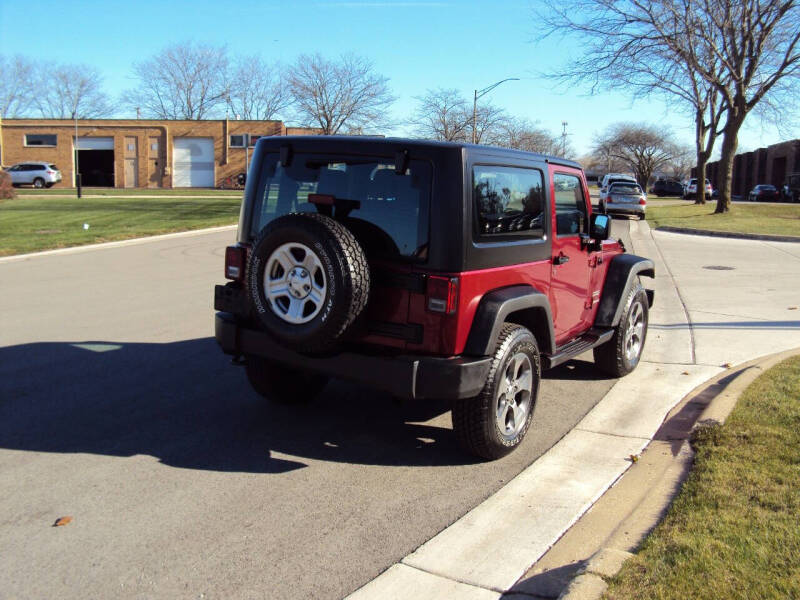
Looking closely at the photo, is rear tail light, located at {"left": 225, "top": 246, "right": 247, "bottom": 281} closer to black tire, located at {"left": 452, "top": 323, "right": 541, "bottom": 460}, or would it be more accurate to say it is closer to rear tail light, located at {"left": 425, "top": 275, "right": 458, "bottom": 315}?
rear tail light, located at {"left": 425, "top": 275, "right": 458, "bottom": 315}

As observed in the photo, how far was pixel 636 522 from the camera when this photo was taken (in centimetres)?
382

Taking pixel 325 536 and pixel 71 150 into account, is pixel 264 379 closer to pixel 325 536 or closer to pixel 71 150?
pixel 325 536

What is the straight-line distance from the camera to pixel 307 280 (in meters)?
4.26

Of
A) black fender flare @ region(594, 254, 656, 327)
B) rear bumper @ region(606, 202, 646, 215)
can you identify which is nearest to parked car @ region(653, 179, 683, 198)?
rear bumper @ region(606, 202, 646, 215)

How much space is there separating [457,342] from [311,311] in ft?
2.92

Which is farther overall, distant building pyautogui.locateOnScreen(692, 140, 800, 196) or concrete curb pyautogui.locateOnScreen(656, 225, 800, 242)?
distant building pyautogui.locateOnScreen(692, 140, 800, 196)

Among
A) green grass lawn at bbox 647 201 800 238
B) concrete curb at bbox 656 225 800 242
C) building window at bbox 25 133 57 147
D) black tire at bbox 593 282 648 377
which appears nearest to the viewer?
black tire at bbox 593 282 648 377

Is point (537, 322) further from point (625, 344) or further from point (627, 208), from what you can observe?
point (627, 208)

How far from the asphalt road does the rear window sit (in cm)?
145

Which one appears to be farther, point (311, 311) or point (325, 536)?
point (311, 311)

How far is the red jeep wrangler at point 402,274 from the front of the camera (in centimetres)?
418

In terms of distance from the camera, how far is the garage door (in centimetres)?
6131

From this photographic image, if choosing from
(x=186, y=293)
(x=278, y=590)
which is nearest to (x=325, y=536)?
(x=278, y=590)

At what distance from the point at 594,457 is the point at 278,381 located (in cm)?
238
